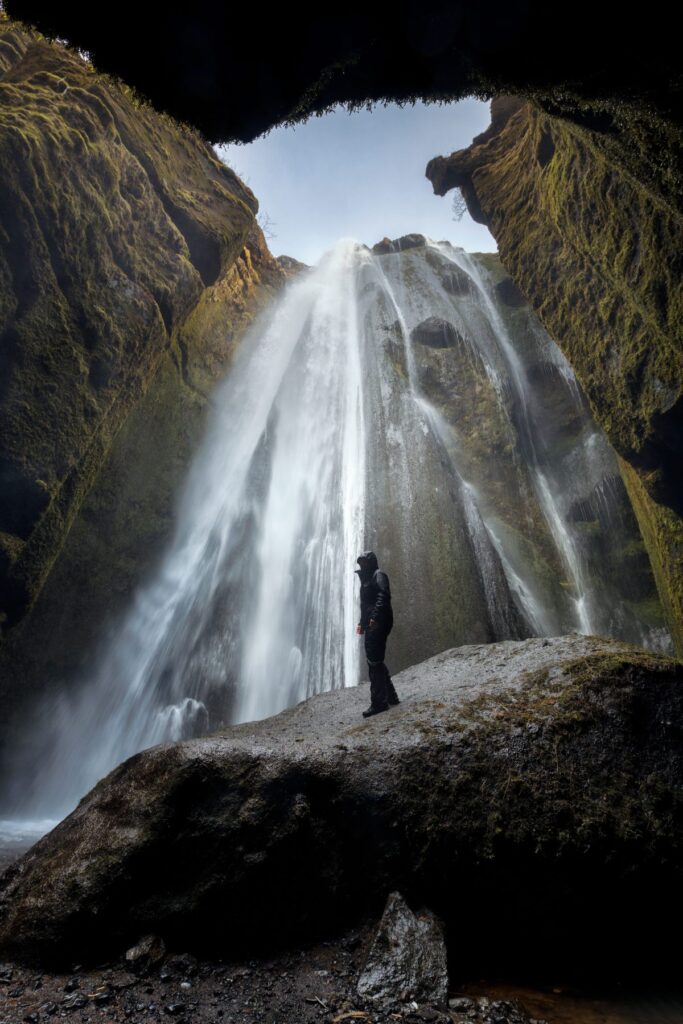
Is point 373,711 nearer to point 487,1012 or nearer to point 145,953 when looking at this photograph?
point 487,1012

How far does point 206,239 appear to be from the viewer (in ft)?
42.4

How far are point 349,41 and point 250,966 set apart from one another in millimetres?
7365

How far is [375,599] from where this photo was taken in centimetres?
554

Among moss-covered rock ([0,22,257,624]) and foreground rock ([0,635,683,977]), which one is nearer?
foreground rock ([0,635,683,977])

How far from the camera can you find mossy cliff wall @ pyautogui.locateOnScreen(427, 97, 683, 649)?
7762mm

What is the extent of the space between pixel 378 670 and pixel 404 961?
249 centimetres

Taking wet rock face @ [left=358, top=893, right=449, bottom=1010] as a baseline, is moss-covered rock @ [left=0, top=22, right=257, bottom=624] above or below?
above

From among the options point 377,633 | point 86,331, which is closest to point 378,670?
point 377,633

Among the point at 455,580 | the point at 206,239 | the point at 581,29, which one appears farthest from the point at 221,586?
the point at 581,29

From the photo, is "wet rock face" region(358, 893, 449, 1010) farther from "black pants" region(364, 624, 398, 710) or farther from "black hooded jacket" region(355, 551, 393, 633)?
"black hooded jacket" region(355, 551, 393, 633)

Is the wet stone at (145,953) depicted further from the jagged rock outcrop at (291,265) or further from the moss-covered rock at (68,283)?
the jagged rock outcrop at (291,265)

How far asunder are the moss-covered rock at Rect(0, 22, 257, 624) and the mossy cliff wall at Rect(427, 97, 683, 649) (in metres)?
7.65

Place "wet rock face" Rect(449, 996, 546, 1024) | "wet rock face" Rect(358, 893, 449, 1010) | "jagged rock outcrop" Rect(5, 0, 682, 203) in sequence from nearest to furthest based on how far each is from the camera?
"wet rock face" Rect(449, 996, 546, 1024), "wet rock face" Rect(358, 893, 449, 1010), "jagged rock outcrop" Rect(5, 0, 682, 203)

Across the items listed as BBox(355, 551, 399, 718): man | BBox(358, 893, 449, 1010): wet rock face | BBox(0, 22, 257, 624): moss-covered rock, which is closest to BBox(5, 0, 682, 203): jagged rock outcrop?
BBox(355, 551, 399, 718): man
